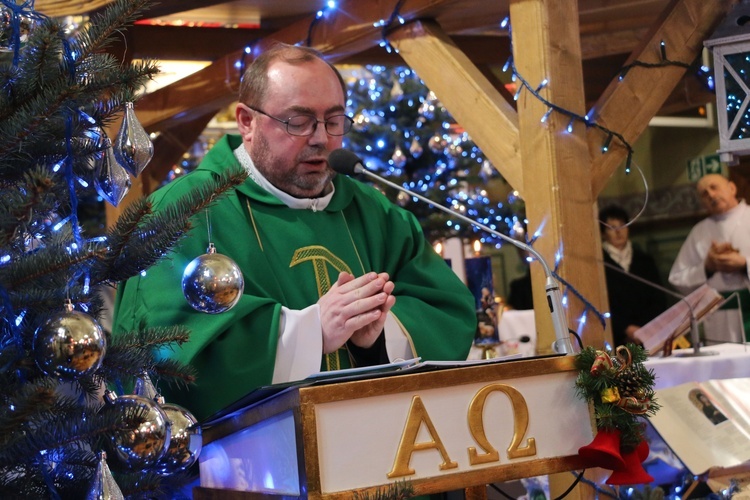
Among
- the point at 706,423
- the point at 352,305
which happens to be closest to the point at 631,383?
the point at 352,305

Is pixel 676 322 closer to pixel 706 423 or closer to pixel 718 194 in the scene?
pixel 706 423

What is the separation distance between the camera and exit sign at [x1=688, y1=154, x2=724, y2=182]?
405 inches

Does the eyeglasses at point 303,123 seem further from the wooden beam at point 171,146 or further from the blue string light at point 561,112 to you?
the wooden beam at point 171,146

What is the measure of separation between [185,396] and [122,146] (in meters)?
1.08

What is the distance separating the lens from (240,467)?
8.52ft

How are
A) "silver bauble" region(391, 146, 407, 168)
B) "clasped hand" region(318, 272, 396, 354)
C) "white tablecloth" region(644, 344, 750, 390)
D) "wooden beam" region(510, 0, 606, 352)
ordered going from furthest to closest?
"silver bauble" region(391, 146, 407, 168) < "white tablecloth" region(644, 344, 750, 390) < "wooden beam" region(510, 0, 606, 352) < "clasped hand" region(318, 272, 396, 354)

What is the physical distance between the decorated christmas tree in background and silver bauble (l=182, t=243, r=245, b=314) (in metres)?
6.11

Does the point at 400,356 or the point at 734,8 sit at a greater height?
the point at 734,8

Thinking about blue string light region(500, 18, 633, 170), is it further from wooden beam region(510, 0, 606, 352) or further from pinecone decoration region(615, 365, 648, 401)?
pinecone decoration region(615, 365, 648, 401)

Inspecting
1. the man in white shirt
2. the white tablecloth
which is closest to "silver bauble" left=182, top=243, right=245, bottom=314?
the white tablecloth

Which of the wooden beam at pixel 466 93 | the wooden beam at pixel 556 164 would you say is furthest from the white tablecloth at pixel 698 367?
the wooden beam at pixel 466 93

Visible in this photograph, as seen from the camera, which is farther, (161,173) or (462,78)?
(161,173)

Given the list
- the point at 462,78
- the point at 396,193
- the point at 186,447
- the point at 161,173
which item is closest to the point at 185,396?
the point at 186,447

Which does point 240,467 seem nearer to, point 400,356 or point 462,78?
point 400,356
